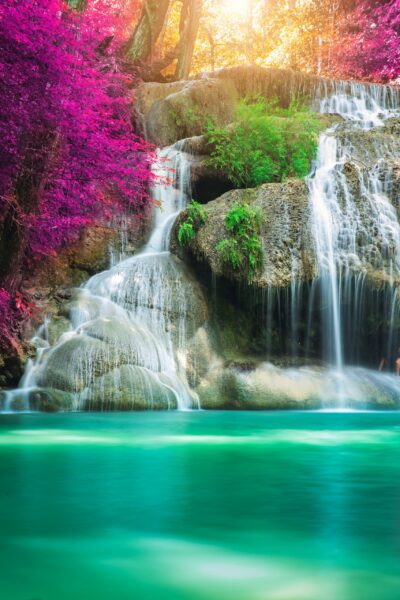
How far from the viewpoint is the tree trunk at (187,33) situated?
862 inches

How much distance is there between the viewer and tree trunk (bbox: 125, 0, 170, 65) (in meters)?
20.0

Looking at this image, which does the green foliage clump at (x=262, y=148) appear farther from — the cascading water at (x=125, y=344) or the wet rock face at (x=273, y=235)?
the cascading water at (x=125, y=344)

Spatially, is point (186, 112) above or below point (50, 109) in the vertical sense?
above

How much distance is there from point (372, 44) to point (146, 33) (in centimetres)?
898

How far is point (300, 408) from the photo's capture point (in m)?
11.4

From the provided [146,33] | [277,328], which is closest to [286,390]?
[277,328]

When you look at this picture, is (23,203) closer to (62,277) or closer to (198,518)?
(62,277)

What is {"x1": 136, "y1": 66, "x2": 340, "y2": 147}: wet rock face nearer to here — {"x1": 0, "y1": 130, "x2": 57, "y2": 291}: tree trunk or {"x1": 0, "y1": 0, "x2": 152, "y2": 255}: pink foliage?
{"x1": 0, "y1": 0, "x2": 152, "y2": 255}: pink foliage

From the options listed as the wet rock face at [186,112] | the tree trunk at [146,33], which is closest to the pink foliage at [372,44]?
the tree trunk at [146,33]

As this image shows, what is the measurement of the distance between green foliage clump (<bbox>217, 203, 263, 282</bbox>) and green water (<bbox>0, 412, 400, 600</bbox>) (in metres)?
5.26

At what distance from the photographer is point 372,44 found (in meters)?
25.2

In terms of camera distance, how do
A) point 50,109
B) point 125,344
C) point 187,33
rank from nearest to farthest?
1. point 50,109
2. point 125,344
3. point 187,33

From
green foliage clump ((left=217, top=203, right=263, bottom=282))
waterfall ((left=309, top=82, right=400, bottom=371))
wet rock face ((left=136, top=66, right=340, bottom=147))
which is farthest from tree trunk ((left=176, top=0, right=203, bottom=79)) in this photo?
green foliage clump ((left=217, top=203, right=263, bottom=282))

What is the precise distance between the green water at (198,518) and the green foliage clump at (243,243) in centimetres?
526
